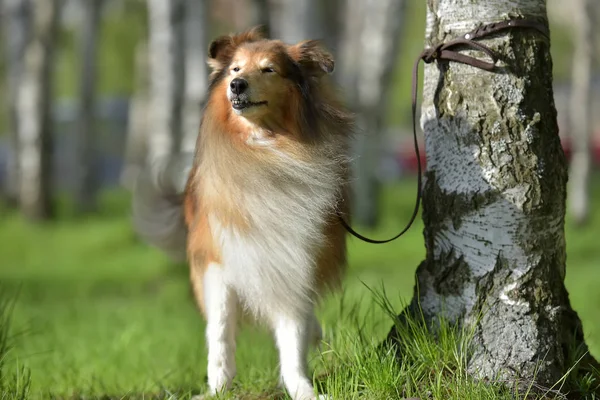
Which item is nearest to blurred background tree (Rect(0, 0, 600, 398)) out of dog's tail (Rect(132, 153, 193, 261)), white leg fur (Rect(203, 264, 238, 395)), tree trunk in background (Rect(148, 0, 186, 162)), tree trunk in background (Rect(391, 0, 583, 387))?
tree trunk in background (Rect(148, 0, 186, 162))

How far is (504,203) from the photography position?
3514 mm

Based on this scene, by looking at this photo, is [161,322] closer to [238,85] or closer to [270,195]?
[270,195]

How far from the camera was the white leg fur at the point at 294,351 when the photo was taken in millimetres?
3754

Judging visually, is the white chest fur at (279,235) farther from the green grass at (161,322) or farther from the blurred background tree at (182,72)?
the blurred background tree at (182,72)

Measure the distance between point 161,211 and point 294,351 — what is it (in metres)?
1.68

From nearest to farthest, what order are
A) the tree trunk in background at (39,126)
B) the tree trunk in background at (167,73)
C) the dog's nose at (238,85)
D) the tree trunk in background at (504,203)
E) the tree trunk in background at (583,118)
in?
1. the tree trunk in background at (504,203)
2. the dog's nose at (238,85)
3. the tree trunk in background at (167,73)
4. the tree trunk in background at (583,118)
5. the tree trunk in background at (39,126)

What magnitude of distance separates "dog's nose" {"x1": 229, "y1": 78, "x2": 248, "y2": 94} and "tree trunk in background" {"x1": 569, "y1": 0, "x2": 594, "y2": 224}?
11.4 meters

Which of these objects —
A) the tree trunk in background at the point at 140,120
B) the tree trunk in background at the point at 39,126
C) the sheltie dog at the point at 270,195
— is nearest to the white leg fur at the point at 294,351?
the sheltie dog at the point at 270,195

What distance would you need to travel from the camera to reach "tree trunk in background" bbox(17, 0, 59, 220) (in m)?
15.0

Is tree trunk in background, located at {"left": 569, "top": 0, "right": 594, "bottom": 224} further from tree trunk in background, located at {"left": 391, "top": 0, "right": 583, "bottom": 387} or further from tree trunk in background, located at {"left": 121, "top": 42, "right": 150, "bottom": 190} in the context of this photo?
tree trunk in background, located at {"left": 391, "top": 0, "right": 583, "bottom": 387}

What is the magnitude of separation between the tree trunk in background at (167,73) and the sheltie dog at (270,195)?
6.94 meters

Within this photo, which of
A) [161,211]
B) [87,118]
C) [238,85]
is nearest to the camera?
[238,85]

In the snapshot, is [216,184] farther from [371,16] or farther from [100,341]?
[371,16]

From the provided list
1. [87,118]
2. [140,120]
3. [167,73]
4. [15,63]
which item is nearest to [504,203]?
[167,73]
